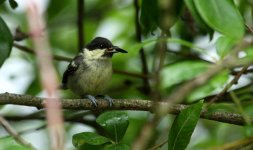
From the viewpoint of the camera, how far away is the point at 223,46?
10.2ft

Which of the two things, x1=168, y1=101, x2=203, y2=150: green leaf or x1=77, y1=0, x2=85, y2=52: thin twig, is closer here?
x1=168, y1=101, x2=203, y2=150: green leaf

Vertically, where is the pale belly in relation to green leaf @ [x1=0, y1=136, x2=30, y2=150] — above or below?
above

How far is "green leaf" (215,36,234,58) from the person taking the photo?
3.05 m

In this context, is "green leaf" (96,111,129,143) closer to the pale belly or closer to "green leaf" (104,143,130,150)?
"green leaf" (104,143,130,150)

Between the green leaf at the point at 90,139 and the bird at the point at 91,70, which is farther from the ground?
the bird at the point at 91,70

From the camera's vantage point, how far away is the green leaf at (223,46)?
3.05 metres

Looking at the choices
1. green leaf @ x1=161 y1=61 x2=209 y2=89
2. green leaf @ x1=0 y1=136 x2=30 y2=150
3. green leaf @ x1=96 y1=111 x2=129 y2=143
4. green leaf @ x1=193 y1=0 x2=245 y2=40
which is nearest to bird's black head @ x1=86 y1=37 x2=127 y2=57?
green leaf @ x1=161 y1=61 x2=209 y2=89

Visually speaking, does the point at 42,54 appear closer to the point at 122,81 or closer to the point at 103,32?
the point at 122,81

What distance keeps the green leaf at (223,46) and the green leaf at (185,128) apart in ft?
1.68

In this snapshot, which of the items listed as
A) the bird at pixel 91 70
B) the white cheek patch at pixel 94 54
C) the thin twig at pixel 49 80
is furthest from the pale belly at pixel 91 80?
the thin twig at pixel 49 80

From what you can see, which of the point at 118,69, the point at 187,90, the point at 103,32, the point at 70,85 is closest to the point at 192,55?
the point at 118,69

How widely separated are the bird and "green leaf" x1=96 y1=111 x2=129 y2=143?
5.79ft

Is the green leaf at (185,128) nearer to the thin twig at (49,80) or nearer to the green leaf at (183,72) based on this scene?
the green leaf at (183,72)

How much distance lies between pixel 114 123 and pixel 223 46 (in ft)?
2.67
